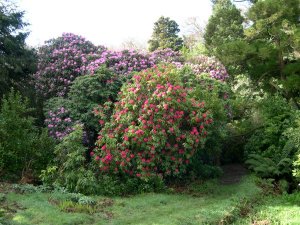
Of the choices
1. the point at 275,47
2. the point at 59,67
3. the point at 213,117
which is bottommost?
the point at 213,117

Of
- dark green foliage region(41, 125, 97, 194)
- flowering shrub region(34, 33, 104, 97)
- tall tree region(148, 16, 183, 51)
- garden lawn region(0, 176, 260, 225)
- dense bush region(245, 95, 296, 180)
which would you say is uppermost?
tall tree region(148, 16, 183, 51)

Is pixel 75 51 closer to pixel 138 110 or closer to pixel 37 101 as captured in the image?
pixel 37 101

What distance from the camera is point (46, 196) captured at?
8500mm

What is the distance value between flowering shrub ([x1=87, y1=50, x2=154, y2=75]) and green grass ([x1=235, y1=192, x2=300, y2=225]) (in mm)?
6399

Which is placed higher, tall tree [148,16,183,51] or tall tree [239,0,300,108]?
tall tree [148,16,183,51]

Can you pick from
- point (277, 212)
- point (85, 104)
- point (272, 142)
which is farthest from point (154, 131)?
point (272, 142)

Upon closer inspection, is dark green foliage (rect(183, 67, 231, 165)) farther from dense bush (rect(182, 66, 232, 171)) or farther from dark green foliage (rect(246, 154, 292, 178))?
dark green foliage (rect(246, 154, 292, 178))

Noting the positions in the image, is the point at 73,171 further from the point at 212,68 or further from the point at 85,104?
the point at 212,68

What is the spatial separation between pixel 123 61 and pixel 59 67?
7.31ft

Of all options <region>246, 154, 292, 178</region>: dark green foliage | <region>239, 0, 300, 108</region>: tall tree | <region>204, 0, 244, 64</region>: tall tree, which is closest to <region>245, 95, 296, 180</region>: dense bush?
<region>246, 154, 292, 178</region>: dark green foliage

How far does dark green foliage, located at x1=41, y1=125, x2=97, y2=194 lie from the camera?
9.27 m

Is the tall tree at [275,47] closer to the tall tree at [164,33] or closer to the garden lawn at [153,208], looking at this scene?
the garden lawn at [153,208]

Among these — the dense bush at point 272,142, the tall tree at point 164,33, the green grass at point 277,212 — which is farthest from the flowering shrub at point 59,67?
the tall tree at point 164,33

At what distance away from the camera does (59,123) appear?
11.9 m
